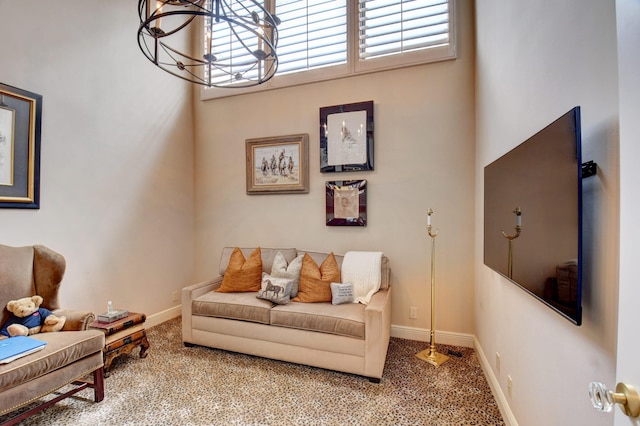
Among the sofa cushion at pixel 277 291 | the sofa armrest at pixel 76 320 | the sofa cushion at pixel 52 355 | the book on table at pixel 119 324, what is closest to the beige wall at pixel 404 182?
the sofa cushion at pixel 277 291

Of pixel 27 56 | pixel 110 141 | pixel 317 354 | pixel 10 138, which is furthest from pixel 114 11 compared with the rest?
pixel 317 354

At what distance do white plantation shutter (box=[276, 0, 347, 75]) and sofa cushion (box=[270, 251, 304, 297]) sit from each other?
7.55ft

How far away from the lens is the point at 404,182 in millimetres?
3207

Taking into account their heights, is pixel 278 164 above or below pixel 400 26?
below

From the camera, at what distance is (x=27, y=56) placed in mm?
2455

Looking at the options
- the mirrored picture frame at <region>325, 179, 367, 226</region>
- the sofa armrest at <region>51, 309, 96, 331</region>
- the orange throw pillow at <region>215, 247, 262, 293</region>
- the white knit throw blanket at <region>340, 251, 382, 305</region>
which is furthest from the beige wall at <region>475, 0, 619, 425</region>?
the sofa armrest at <region>51, 309, 96, 331</region>

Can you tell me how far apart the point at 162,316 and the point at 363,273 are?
2590 millimetres

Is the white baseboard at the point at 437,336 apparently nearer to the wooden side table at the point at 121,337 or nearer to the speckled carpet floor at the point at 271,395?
the speckled carpet floor at the point at 271,395

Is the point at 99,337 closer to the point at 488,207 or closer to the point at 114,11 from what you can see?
the point at 488,207

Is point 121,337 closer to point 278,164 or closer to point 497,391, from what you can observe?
point 278,164

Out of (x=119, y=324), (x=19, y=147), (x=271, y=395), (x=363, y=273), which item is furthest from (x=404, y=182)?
(x=19, y=147)

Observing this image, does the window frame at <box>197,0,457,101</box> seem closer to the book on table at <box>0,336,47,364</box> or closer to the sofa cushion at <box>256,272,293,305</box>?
the sofa cushion at <box>256,272,293,305</box>

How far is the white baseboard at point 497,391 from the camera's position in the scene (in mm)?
1812

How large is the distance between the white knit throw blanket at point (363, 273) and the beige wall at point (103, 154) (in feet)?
7.73
